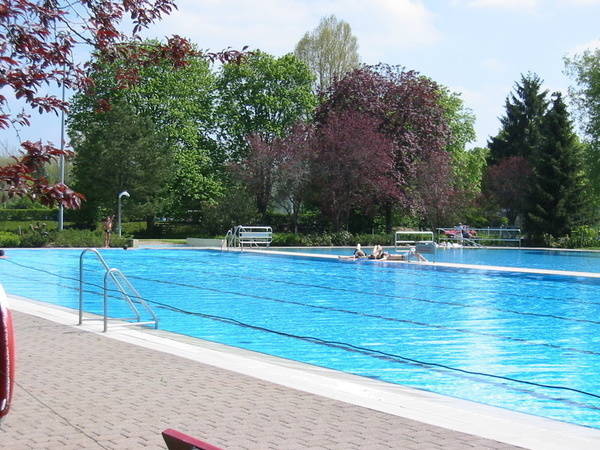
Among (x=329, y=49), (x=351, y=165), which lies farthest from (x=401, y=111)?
(x=329, y=49)

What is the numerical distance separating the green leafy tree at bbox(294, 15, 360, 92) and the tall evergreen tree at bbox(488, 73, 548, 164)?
16112 mm

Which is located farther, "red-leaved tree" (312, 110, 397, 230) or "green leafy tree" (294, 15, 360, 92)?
"green leafy tree" (294, 15, 360, 92)

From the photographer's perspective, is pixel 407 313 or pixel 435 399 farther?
pixel 407 313

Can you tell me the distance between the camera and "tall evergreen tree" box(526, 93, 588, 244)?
44.0m

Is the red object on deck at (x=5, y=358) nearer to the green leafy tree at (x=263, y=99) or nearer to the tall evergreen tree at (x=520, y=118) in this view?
the green leafy tree at (x=263, y=99)

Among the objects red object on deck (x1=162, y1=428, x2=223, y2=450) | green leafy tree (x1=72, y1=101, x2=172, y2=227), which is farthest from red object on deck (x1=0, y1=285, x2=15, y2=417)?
green leafy tree (x1=72, y1=101, x2=172, y2=227)

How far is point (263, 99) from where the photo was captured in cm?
5222

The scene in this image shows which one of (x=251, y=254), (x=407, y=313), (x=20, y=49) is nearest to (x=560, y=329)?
(x=407, y=313)

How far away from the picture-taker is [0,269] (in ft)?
80.2

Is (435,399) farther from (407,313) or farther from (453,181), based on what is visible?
(453,181)

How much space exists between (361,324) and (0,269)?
16.0 meters

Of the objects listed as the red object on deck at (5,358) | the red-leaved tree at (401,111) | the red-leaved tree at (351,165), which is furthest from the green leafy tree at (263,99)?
the red object on deck at (5,358)

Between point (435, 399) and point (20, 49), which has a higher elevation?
point (20, 49)

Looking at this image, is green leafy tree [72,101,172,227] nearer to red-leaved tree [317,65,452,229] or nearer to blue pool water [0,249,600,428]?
red-leaved tree [317,65,452,229]
